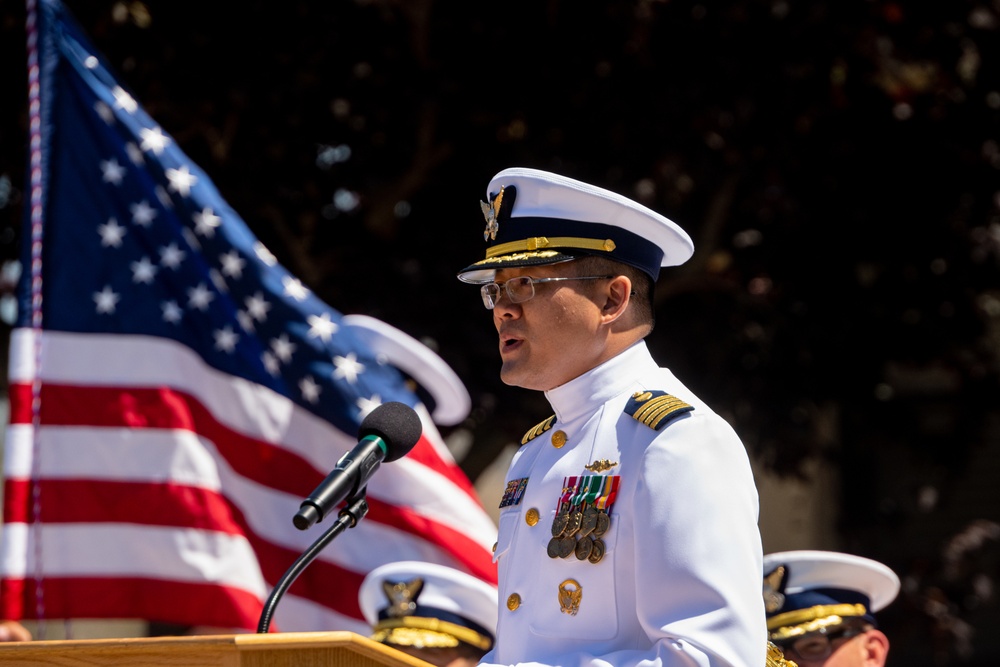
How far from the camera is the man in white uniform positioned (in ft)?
8.39

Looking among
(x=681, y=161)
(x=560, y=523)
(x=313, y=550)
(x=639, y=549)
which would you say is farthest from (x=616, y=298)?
(x=681, y=161)

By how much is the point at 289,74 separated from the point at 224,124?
376mm

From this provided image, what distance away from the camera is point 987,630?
37.5 ft

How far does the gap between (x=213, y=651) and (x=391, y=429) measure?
35.0 inches

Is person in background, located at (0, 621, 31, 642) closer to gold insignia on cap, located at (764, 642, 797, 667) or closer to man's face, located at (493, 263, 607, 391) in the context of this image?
man's face, located at (493, 263, 607, 391)

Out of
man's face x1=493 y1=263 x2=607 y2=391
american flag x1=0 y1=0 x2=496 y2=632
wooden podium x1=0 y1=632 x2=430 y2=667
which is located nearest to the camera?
wooden podium x1=0 y1=632 x2=430 y2=667

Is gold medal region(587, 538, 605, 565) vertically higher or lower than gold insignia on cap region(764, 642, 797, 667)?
higher

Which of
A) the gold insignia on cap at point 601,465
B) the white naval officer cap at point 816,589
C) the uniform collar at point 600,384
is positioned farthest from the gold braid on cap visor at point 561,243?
the white naval officer cap at point 816,589

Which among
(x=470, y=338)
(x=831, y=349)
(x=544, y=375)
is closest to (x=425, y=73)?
(x=470, y=338)

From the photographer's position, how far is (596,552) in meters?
2.71

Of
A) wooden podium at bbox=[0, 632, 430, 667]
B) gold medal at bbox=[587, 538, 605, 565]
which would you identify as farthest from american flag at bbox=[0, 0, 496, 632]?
wooden podium at bbox=[0, 632, 430, 667]

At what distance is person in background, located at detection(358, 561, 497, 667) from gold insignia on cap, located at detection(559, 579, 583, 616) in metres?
2.64

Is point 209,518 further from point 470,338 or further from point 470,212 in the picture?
point 470,212

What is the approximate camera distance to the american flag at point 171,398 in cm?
527
